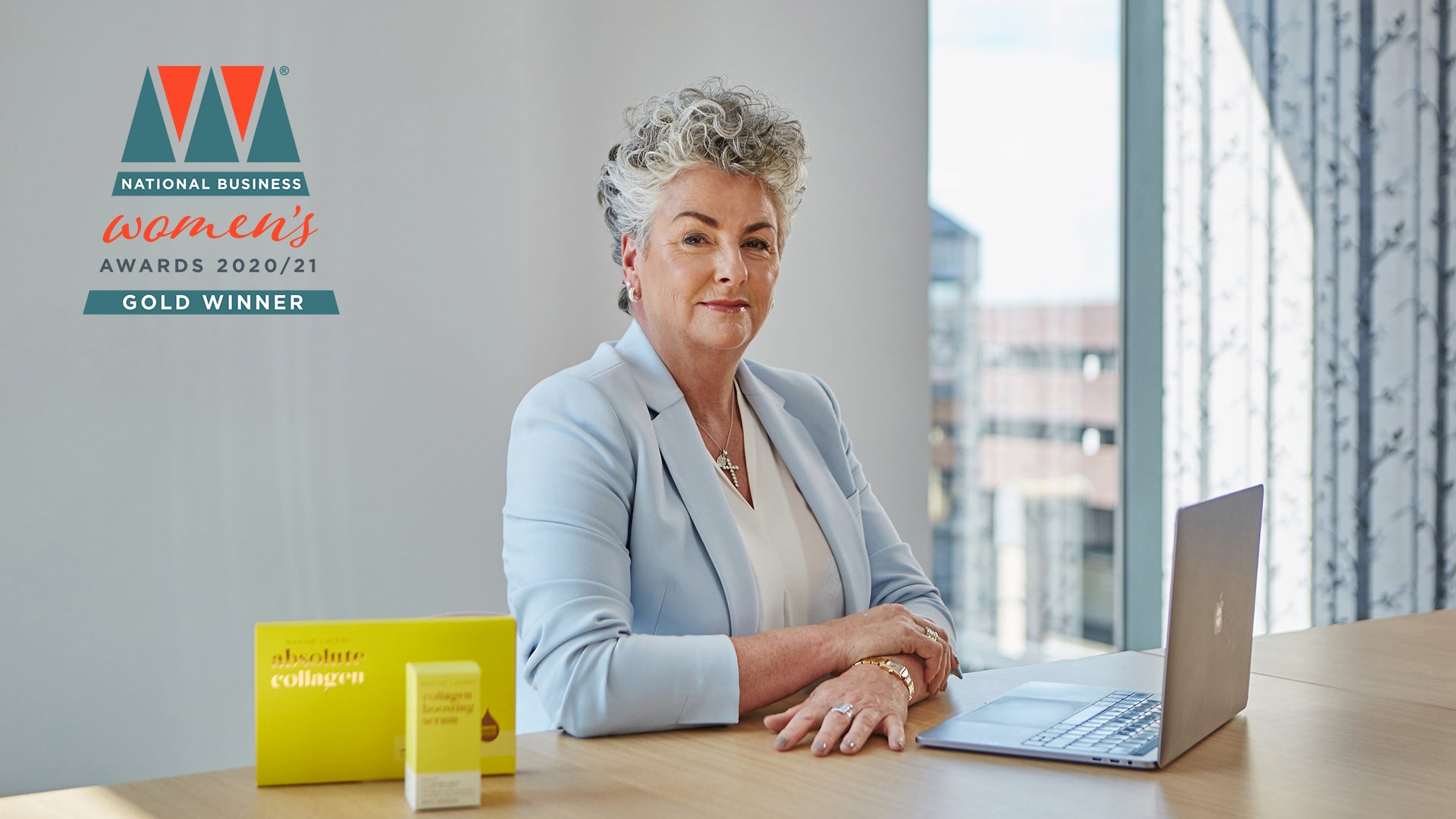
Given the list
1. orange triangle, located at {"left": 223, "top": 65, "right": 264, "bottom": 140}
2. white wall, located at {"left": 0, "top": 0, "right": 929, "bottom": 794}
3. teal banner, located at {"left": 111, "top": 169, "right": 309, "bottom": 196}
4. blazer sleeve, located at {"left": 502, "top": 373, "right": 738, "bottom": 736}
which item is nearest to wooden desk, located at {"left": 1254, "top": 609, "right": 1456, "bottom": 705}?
blazer sleeve, located at {"left": 502, "top": 373, "right": 738, "bottom": 736}

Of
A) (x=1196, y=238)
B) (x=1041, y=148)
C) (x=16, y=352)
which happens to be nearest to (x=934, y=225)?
(x=1041, y=148)

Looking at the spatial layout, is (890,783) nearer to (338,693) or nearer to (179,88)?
(338,693)

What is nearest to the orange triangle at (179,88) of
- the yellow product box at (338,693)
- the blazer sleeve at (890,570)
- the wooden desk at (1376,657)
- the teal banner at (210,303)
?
the teal banner at (210,303)

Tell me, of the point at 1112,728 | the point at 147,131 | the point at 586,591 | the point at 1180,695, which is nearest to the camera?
the point at 1180,695

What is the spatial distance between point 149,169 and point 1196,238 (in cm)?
290

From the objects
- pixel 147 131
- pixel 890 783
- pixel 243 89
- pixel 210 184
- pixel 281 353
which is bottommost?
pixel 890 783

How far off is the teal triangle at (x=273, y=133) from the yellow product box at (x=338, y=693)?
1.74 metres

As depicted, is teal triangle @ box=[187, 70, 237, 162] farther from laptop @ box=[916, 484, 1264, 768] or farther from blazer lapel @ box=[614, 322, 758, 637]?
laptop @ box=[916, 484, 1264, 768]

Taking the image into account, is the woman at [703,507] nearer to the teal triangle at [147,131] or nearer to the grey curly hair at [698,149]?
the grey curly hair at [698,149]

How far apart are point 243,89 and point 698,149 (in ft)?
4.35

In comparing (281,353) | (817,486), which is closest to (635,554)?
(817,486)

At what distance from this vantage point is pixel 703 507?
168 cm

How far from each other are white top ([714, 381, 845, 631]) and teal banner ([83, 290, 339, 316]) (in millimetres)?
1205

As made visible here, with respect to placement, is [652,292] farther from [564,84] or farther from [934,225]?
[934,225]
